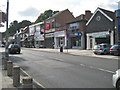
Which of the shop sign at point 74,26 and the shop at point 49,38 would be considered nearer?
the shop sign at point 74,26

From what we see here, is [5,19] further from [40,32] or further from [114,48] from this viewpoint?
[40,32]

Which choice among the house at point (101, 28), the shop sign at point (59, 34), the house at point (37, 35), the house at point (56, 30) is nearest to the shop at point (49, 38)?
the house at point (56, 30)

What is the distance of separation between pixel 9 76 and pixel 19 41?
64874 mm

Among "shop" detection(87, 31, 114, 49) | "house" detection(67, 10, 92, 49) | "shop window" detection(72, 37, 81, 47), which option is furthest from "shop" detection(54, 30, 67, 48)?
"shop" detection(87, 31, 114, 49)

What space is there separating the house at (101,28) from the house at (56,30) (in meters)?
9.20

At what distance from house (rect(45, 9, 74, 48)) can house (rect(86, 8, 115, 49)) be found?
30.2 ft

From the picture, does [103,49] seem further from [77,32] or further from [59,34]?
[59,34]

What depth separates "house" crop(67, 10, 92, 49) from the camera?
108 ft

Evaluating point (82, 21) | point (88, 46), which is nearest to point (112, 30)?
point (88, 46)

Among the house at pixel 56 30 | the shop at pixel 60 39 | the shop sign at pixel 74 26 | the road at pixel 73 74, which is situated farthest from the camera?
the house at pixel 56 30

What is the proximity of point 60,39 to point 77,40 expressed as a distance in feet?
24.0

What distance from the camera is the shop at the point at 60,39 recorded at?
38.5m

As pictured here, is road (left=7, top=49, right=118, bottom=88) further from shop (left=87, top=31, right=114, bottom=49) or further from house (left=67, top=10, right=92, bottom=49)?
house (left=67, top=10, right=92, bottom=49)

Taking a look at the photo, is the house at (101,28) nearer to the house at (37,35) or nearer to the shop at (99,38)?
the shop at (99,38)
